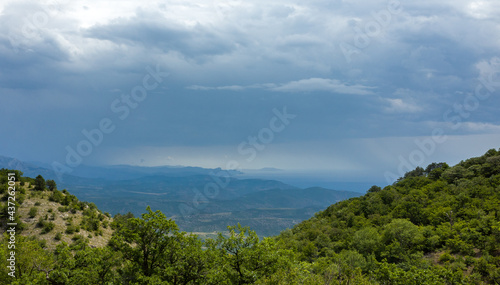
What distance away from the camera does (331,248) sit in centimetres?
6819

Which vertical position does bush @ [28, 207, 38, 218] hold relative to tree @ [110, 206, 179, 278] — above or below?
below

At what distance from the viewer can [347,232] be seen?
76375mm

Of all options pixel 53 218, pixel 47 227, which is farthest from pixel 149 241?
pixel 53 218

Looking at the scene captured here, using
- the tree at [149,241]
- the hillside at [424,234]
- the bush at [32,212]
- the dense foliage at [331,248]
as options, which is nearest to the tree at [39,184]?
the dense foliage at [331,248]

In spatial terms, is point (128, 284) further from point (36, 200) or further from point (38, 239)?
point (36, 200)

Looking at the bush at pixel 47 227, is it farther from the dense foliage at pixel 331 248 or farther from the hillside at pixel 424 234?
the hillside at pixel 424 234

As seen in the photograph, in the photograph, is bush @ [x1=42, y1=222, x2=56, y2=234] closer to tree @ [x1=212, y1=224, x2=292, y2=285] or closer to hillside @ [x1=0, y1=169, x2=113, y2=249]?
hillside @ [x1=0, y1=169, x2=113, y2=249]

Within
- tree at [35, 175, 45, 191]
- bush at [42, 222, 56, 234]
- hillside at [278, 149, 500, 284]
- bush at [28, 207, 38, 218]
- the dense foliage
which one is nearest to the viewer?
the dense foliage

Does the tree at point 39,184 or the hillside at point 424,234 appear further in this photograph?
the tree at point 39,184

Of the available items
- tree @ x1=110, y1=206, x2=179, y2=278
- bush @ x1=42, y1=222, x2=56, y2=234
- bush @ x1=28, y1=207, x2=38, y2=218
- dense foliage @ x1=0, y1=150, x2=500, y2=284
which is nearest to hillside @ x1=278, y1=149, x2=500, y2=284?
dense foliage @ x1=0, y1=150, x2=500, y2=284

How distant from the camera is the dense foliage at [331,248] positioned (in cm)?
2644

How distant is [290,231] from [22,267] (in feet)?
266

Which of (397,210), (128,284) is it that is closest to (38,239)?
(128,284)

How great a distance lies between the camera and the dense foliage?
86.7 ft
